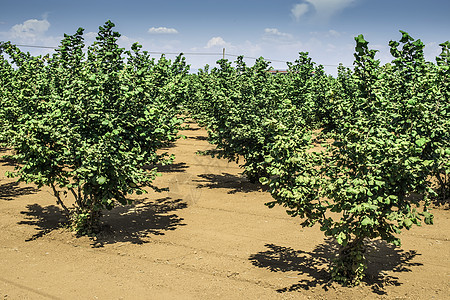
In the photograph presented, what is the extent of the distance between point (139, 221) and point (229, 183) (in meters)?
5.60

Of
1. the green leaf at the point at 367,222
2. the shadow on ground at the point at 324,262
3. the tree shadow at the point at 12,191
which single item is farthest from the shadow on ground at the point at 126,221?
the green leaf at the point at 367,222

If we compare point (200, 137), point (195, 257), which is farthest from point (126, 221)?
point (200, 137)

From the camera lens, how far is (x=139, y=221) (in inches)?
462

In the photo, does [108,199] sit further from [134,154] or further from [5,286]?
[5,286]

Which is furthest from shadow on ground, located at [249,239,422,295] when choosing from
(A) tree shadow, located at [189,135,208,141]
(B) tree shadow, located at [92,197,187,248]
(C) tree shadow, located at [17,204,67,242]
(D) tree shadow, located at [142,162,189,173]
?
(A) tree shadow, located at [189,135,208,141]

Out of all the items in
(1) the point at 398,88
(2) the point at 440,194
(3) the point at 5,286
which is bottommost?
(3) the point at 5,286

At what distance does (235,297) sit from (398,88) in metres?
5.16

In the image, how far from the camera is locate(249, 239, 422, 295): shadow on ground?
25.0 feet

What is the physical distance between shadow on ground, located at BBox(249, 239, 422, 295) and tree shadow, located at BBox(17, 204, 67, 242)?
563 cm

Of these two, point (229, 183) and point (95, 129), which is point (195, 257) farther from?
point (229, 183)

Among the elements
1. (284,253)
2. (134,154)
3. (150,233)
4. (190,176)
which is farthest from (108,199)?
(190,176)

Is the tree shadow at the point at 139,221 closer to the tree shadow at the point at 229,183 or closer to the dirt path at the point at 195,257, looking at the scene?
the dirt path at the point at 195,257

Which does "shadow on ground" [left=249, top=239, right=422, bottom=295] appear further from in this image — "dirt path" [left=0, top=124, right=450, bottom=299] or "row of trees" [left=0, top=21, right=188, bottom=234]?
"row of trees" [left=0, top=21, right=188, bottom=234]

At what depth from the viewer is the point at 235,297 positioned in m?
→ 7.20
